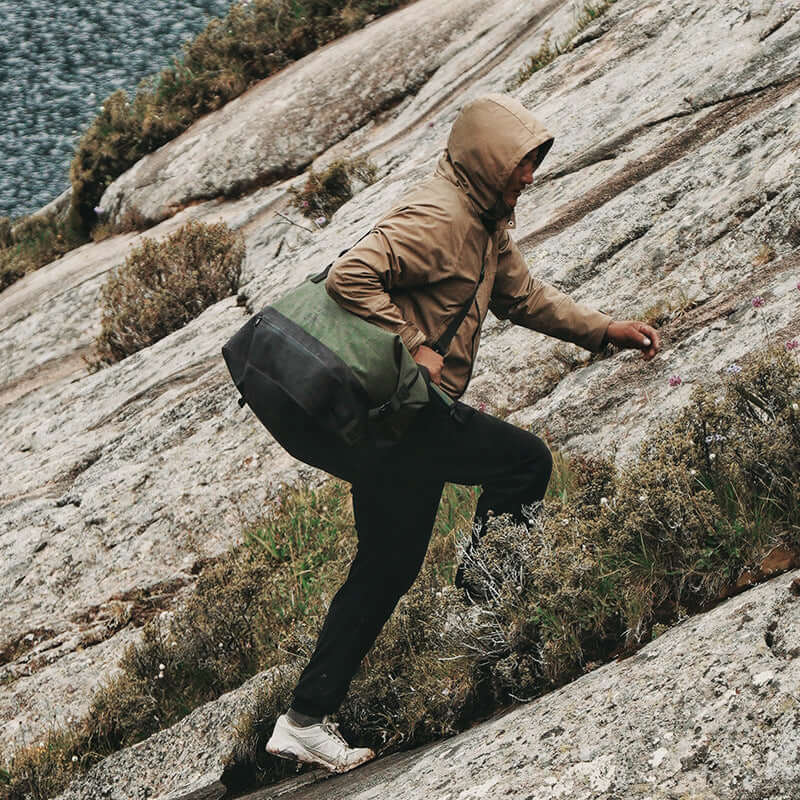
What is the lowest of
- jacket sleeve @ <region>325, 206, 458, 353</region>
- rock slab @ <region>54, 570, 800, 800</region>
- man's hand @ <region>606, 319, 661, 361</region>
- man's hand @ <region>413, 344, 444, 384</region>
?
rock slab @ <region>54, 570, 800, 800</region>

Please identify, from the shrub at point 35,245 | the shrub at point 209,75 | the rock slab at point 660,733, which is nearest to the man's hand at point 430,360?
the rock slab at point 660,733

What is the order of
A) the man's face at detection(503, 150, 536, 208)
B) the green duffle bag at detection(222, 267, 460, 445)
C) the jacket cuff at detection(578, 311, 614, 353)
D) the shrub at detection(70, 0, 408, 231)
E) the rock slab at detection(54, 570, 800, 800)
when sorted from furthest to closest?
the shrub at detection(70, 0, 408, 231), the jacket cuff at detection(578, 311, 614, 353), the man's face at detection(503, 150, 536, 208), the green duffle bag at detection(222, 267, 460, 445), the rock slab at detection(54, 570, 800, 800)

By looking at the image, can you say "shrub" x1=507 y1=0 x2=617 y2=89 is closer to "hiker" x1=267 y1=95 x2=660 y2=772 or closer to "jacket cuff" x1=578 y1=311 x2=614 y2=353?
"jacket cuff" x1=578 y1=311 x2=614 y2=353

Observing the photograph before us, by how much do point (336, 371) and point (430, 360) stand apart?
43 centimetres

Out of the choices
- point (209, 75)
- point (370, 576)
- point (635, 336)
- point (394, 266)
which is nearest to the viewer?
point (394, 266)

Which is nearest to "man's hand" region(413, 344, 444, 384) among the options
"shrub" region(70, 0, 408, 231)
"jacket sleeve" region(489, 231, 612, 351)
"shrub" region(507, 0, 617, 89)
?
"jacket sleeve" region(489, 231, 612, 351)

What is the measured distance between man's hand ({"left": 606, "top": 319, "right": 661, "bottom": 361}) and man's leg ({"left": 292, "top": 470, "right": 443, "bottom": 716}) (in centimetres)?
115

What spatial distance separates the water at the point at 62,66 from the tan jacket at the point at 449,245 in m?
22.3

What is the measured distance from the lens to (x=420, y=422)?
13.1ft

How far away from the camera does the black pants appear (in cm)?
396

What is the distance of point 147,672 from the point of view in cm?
587

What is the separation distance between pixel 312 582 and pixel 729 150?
12.7 feet

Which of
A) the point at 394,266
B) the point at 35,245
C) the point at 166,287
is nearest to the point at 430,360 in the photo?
the point at 394,266

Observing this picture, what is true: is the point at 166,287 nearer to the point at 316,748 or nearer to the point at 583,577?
the point at 316,748
